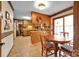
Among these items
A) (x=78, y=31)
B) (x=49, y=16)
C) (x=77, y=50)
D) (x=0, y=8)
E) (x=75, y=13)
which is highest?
(x=49, y=16)

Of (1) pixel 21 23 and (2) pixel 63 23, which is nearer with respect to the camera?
(2) pixel 63 23

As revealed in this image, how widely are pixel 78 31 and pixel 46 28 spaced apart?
7.39 meters

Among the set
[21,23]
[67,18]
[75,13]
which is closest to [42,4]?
[67,18]

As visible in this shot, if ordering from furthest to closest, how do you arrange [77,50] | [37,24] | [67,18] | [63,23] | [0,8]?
1. [37,24]
2. [63,23]
3. [67,18]
4. [0,8]
5. [77,50]

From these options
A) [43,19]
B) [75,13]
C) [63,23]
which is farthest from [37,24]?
[75,13]

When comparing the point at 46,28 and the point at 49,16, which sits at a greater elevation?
the point at 49,16

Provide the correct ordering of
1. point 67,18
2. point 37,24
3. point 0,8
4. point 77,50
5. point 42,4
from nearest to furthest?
point 77,50 < point 0,8 < point 42,4 < point 67,18 < point 37,24

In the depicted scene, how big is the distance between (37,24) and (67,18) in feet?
8.10

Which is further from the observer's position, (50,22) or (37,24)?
(50,22)

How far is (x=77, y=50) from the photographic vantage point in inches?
44.3

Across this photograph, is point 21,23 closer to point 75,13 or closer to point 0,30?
point 0,30

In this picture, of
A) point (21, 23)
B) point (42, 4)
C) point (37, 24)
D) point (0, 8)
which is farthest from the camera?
point (21, 23)

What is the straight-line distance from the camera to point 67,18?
6332mm

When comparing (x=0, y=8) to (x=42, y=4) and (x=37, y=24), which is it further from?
(x=37, y=24)
